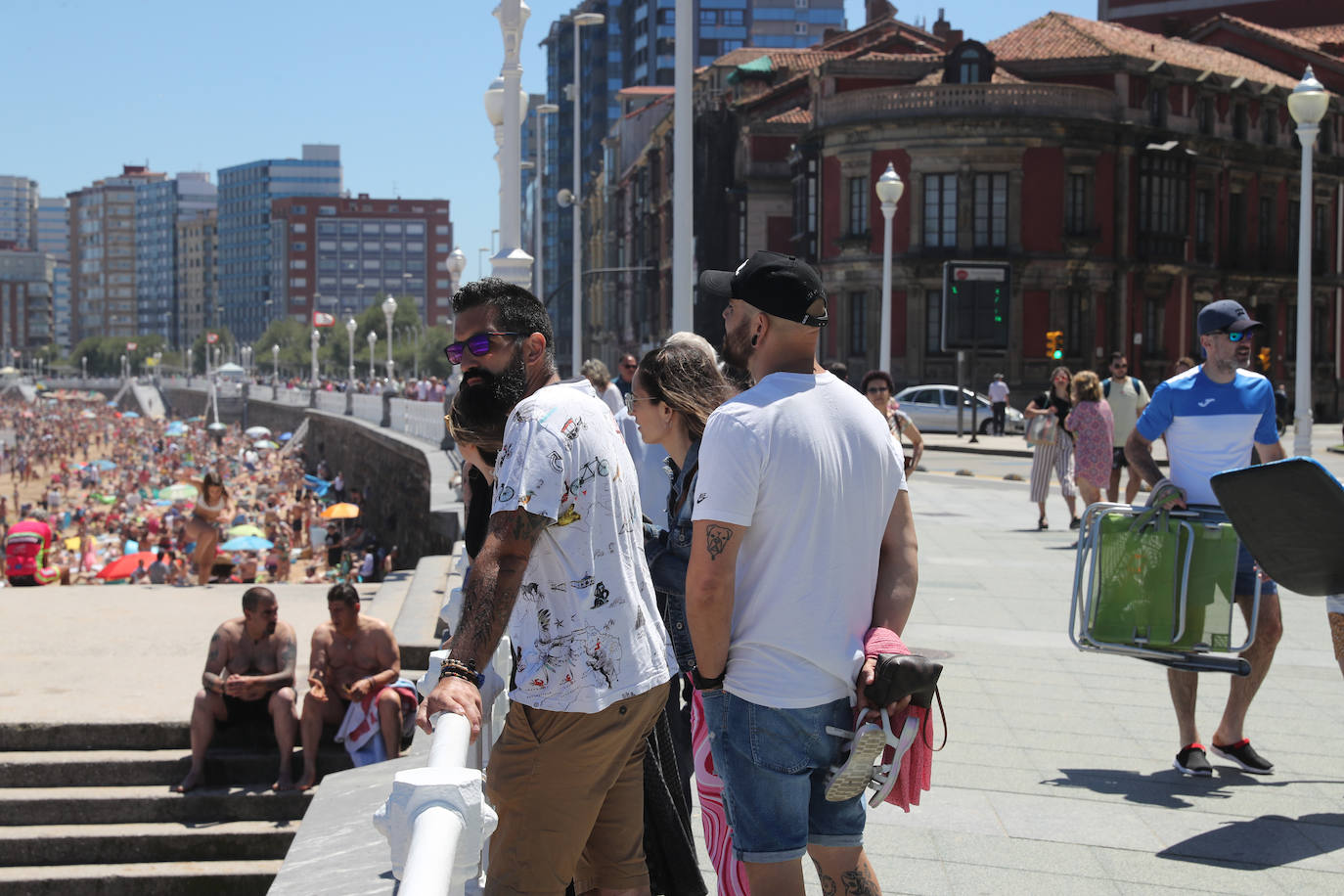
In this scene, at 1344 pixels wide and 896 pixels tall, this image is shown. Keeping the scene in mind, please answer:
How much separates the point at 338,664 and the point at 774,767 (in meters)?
5.36

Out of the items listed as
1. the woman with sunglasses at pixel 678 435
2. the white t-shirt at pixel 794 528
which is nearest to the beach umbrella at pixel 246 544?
the woman with sunglasses at pixel 678 435

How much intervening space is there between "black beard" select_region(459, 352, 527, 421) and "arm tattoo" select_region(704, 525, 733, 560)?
25.7 inches

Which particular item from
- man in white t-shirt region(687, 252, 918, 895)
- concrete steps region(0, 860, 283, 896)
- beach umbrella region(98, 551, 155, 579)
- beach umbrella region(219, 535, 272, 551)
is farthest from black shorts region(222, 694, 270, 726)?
beach umbrella region(219, 535, 272, 551)

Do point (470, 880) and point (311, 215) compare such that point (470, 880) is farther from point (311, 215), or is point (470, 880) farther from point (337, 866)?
point (311, 215)

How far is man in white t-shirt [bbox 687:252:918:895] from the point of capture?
127 inches

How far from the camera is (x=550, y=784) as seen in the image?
10.8 ft

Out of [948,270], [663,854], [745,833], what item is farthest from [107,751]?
[948,270]

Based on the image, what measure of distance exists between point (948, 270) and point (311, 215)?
166 meters

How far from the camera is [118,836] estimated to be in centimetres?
796

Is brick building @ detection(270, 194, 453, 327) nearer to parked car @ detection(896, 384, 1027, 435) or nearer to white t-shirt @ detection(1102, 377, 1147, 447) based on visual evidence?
parked car @ detection(896, 384, 1027, 435)

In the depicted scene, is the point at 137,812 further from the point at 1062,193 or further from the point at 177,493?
the point at 1062,193

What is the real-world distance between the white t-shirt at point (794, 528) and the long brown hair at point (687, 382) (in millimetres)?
979

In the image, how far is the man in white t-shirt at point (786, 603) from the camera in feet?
10.6

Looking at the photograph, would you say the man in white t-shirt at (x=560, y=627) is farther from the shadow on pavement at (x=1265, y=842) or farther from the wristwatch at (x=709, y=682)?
the shadow on pavement at (x=1265, y=842)
